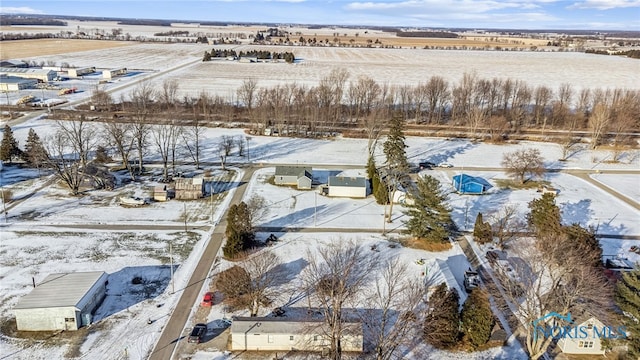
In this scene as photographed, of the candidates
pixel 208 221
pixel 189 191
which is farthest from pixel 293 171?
pixel 208 221

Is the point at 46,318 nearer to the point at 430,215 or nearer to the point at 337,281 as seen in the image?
the point at 337,281

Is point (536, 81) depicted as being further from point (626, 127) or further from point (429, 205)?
point (429, 205)

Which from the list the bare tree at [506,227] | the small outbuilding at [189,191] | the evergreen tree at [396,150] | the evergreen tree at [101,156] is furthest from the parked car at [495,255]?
the evergreen tree at [101,156]

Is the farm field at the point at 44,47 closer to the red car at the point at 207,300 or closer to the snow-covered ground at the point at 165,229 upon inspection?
the snow-covered ground at the point at 165,229

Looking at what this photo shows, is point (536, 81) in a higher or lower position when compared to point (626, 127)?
higher

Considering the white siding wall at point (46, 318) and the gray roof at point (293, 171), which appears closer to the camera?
the white siding wall at point (46, 318)

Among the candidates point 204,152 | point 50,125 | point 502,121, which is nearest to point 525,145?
point 502,121
